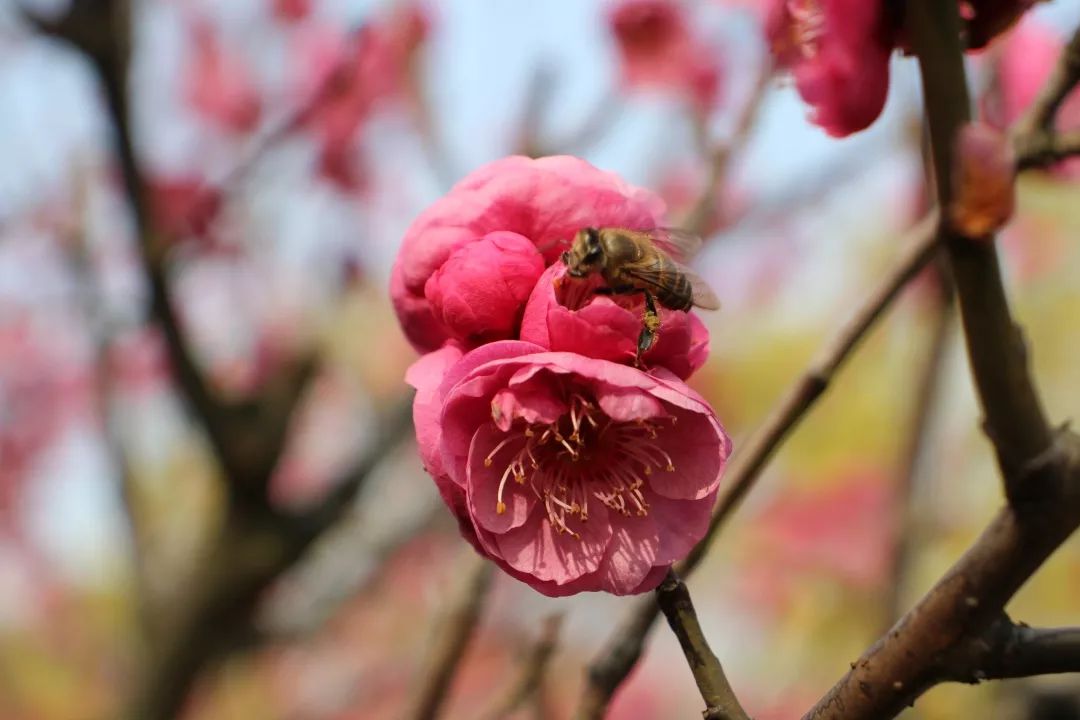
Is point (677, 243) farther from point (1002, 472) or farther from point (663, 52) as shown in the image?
point (663, 52)

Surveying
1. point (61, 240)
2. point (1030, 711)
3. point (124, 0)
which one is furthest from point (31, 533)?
point (1030, 711)

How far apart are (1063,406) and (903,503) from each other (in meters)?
5.01

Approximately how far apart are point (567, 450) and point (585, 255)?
180 mm

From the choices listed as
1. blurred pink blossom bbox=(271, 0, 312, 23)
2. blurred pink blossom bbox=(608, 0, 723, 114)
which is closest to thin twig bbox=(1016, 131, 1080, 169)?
blurred pink blossom bbox=(608, 0, 723, 114)

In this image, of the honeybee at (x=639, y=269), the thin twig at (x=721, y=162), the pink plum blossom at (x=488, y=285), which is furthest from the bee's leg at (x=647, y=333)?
the thin twig at (x=721, y=162)

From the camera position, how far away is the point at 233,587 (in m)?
2.72

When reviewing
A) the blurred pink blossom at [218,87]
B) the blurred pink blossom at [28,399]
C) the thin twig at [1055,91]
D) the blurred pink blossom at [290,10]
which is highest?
the thin twig at [1055,91]

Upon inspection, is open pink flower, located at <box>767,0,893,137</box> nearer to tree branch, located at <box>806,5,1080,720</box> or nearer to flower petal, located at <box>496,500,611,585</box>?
tree branch, located at <box>806,5,1080,720</box>

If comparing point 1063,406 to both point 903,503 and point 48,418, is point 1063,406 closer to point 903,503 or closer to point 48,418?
point 903,503

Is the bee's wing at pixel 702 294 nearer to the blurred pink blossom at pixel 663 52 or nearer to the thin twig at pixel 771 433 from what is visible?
the thin twig at pixel 771 433

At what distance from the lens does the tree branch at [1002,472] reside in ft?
1.78

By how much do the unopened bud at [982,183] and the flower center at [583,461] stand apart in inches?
12.3

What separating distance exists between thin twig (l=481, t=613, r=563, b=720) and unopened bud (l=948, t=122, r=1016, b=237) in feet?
2.81

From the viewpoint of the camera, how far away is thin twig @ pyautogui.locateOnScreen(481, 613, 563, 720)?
1.31 metres
